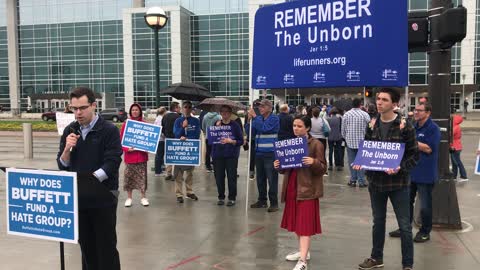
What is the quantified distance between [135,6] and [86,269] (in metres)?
70.7

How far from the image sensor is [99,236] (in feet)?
14.1

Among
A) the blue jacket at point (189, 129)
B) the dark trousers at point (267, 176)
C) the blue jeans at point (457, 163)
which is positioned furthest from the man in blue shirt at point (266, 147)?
the blue jeans at point (457, 163)

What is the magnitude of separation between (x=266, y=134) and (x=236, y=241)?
8.14ft

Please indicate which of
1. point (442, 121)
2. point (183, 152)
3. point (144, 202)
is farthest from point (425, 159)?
point (144, 202)

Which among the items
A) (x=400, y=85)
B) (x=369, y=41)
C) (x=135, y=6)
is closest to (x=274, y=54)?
(x=369, y=41)

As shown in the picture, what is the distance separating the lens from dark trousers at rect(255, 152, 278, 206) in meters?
8.32

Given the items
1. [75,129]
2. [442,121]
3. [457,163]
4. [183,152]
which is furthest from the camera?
[457,163]

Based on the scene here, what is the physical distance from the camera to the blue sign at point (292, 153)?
17.6ft

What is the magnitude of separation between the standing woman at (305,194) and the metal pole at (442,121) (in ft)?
7.75

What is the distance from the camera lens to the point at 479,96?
193 ft

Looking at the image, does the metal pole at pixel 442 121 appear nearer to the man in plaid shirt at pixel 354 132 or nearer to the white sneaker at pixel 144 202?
the man in plaid shirt at pixel 354 132

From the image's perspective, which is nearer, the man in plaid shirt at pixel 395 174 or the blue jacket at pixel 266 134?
the man in plaid shirt at pixel 395 174

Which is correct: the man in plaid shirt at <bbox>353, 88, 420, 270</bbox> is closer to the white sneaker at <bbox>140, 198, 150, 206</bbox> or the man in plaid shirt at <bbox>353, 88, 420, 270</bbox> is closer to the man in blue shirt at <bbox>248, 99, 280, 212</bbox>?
the man in blue shirt at <bbox>248, 99, 280, 212</bbox>

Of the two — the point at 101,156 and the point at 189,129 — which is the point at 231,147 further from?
the point at 101,156
